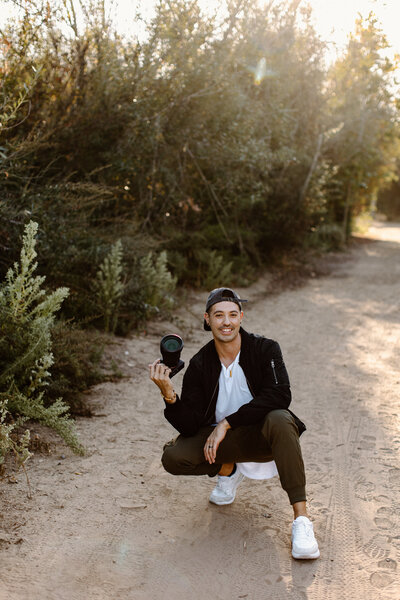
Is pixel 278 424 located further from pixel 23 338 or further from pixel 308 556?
pixel 23 338

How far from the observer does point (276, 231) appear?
1362cm

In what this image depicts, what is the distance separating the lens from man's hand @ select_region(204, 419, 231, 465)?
331 cm

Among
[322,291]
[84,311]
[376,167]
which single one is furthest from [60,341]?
[376,167]

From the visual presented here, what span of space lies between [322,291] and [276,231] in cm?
214

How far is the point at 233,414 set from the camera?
3375 mm

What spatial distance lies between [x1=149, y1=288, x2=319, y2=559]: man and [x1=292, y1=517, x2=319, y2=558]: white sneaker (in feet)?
0.04

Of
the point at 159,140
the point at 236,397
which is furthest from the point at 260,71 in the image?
the point at 236,397

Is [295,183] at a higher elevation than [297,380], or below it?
higher

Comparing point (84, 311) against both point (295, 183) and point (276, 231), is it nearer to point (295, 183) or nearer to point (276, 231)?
point (276, 231)

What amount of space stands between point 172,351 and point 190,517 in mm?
1139

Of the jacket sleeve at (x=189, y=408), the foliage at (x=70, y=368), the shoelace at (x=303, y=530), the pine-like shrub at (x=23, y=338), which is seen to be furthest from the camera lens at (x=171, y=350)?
the foliage at (x=70, y=368)

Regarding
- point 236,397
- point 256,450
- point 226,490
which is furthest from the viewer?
point 226,490

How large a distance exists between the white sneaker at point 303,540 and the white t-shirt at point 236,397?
408 mm

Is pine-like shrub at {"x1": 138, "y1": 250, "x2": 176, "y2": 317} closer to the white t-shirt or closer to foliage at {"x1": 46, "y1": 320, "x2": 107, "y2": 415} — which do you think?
foliage at {"x1": 46, "y1": 320, "x2": 107, "y2": 415}
